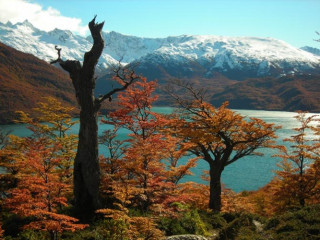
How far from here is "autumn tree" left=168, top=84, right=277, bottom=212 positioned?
47.3ft

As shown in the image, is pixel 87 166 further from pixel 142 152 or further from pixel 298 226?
pixel 298 226

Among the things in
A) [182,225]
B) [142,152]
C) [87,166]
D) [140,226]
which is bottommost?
[182,225]

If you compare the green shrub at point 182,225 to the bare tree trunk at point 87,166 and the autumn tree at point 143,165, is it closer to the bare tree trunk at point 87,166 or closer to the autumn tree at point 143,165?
the autumn tree at point 143,165

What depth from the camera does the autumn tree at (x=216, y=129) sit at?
567 inches

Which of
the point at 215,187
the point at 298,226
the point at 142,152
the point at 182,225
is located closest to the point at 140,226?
the point at 182,225

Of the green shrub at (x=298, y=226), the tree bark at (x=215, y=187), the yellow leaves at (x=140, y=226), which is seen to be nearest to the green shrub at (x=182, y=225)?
the yellow leaves at (x=140, y=226)

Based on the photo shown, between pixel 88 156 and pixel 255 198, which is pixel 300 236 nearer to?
pixel 88 156

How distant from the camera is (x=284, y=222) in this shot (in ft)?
33.2

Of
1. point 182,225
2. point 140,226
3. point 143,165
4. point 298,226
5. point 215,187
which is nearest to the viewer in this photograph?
point 140,226

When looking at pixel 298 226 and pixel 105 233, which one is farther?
pixel 298 226

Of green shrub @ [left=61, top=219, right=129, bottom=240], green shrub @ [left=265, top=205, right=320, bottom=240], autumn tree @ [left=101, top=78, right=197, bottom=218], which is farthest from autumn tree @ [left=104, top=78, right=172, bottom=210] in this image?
green shrub @ [left=265, top=205, right=320, bottom=240]

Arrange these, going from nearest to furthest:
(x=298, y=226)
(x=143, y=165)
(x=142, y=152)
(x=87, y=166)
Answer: (x=298, y=226)
(x=87, y=166)
(x=142, y=152)
(x=143, y=165)

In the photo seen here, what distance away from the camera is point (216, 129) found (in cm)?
1420

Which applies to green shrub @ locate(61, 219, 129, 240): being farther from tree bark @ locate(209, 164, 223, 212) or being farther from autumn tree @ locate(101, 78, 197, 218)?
tree bark @ locate(209, 164, 223, 212)
